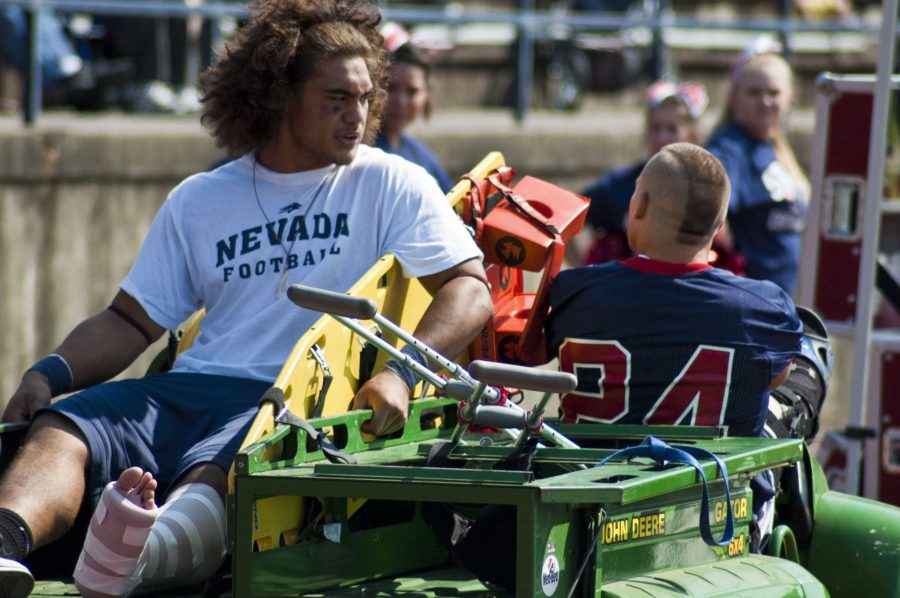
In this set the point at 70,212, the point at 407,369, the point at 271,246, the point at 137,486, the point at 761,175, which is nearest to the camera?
the point at 137,486

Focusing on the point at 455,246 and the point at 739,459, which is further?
the point at 455,246

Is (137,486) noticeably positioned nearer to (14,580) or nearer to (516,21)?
(14,580)

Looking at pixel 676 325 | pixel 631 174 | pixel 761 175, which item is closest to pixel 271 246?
pixel 676 325

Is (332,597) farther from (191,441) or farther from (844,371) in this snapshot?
(844,371)

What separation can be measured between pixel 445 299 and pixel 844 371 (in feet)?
22.0

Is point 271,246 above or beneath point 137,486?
above

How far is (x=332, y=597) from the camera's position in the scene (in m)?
3.75

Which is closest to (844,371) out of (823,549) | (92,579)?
(823,549)

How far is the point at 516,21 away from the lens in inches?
412

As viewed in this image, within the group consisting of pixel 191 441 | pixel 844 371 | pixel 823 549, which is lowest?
pixel 844 371

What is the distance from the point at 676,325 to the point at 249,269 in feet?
4.04

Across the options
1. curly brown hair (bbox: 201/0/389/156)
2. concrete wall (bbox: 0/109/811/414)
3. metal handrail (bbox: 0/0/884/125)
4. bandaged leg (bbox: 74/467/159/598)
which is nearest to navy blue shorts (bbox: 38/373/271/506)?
bandaged leg (bbox: 74/467/159/598)

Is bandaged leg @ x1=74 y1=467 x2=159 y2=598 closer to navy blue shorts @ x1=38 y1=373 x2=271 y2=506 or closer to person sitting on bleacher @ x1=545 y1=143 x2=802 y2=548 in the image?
navy blue shorts @ x1=38 y1=373 x2=271 y2=506

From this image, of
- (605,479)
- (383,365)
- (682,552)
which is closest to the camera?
(605,479)
